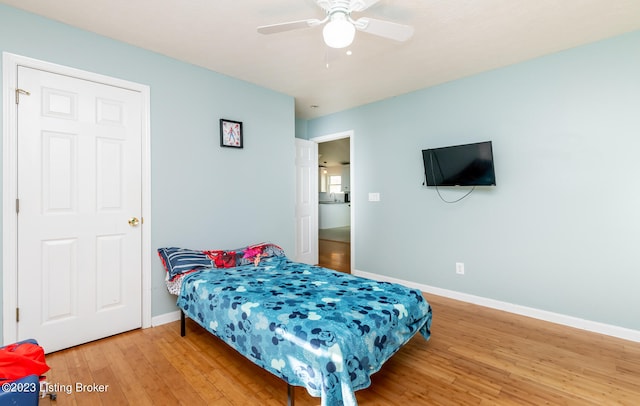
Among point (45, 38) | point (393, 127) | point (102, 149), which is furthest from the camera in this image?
point (393, 127)

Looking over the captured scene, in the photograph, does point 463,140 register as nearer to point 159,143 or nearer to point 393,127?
point 393,127

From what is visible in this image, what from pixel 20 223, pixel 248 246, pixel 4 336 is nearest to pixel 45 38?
pixel 20 223

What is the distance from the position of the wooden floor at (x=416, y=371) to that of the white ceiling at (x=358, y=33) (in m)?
2.35

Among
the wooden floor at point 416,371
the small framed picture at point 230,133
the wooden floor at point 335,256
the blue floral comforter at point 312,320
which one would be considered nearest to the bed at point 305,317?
the blue floral comforter at point 312,320

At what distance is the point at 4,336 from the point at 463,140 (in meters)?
4.29

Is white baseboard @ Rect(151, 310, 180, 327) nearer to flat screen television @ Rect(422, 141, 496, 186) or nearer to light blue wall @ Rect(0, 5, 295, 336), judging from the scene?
light blue wall @ Rect(0, 5, 295, 336)

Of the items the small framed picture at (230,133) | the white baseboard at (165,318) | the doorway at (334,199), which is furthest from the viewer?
the doorway at (334,199)

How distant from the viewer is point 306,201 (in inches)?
182

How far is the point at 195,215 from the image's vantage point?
9.39 feet

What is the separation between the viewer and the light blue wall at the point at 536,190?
2.38 metres

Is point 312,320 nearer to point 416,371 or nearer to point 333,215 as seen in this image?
point 416,371

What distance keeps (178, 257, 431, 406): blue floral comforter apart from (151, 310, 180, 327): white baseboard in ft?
1.49

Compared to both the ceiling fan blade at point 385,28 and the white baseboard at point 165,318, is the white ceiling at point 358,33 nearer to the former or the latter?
the ceiling fan blade at point 385,28

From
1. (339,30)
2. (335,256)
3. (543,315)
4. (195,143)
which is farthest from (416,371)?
(335,256)
